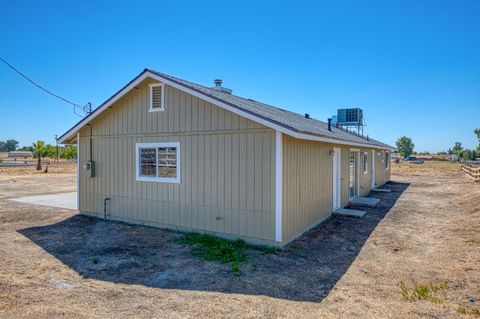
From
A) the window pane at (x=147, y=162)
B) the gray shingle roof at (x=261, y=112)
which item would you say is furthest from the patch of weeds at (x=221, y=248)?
the gray shingle roof at (x=261, y=112)

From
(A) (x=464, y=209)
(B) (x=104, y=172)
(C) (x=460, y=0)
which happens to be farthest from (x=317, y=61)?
(B) (x=104, y=172)

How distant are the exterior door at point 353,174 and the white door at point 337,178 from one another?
1370mm

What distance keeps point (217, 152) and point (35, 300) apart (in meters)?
4.29

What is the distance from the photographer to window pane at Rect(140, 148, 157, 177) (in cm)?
813

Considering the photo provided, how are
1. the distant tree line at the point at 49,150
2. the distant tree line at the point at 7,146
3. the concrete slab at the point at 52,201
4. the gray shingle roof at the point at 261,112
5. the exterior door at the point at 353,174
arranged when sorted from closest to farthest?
the gray shingle roof at the point at 261,112
the concrete slab at the point at 52,201
the exterior door at the point at 353,174
the distant tree line at the point at 49,150
the distant tree line at the point at 7,146

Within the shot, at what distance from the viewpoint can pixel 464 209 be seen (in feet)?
33.8

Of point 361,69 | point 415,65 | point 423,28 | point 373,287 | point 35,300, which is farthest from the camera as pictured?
point 361,69

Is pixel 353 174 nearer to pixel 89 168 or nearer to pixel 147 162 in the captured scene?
pixel 147 162

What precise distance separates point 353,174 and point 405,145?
4132 inches

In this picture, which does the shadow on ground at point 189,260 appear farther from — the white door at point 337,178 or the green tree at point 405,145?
the green tree at point 405,145

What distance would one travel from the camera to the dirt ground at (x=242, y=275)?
368 centimetres

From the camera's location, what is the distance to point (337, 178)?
33.3 ft

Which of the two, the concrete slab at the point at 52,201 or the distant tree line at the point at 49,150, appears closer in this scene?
the concrete slab at the point at 52,201

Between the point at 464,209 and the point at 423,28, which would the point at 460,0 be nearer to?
the point at 423,28
